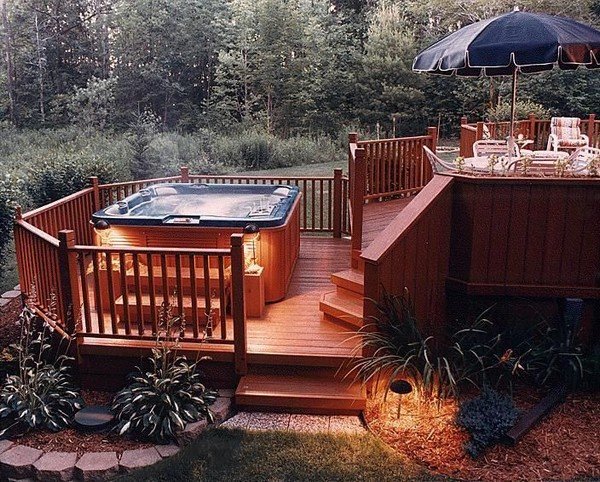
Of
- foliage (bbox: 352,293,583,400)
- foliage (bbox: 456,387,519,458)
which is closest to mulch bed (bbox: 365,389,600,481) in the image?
foliage (bbox: 456,387,519,458)

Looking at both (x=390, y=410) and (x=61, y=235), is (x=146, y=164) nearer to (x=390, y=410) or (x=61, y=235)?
(x=61, y=235)

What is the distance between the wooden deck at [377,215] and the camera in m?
6.63

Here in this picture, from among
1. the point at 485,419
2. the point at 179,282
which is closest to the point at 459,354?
the point at 485,419

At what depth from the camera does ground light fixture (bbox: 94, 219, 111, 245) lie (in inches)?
223

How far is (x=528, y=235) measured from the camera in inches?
184

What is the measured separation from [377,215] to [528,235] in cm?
297

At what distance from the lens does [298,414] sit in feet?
14.4

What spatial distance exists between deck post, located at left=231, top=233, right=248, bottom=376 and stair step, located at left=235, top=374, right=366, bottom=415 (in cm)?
18

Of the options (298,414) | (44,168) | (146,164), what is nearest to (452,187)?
(298,414)

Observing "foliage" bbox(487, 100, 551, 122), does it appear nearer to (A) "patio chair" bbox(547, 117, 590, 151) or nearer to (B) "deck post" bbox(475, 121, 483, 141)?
(A) "patio chair" bbox(547, 117, 590, 151)

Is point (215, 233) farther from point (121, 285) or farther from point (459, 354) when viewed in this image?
point (459, 354)

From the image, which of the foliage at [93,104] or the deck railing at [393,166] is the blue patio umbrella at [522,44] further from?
the foliage at [93,104]

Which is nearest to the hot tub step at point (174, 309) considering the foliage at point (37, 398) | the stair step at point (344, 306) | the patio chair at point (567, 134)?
the foliage at point (37, 398)

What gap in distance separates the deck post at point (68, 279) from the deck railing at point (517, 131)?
6768 millimetres
